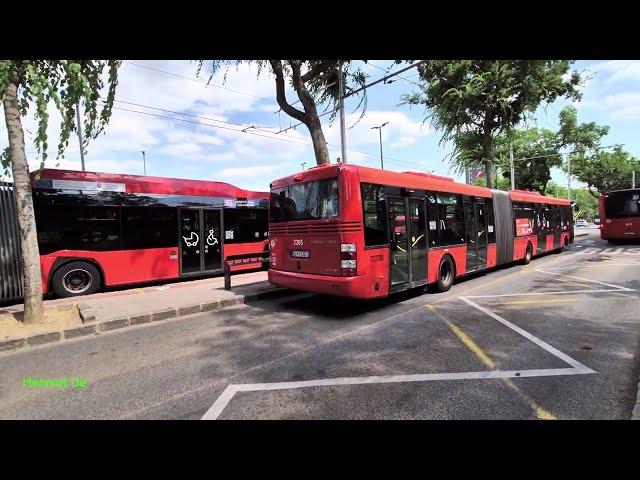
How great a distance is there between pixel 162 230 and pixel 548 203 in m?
16.1

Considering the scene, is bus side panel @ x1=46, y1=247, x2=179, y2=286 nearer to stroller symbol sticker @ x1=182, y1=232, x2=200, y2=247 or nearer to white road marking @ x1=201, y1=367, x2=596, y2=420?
stroller symbol sticker @ x1=182, y1=232, x2=200, y2=247

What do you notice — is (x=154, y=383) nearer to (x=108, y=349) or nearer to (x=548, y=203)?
(x=108, y=349)

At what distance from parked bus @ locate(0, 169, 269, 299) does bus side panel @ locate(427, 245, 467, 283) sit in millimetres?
5407

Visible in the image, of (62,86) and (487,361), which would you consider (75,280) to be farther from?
(487,361)

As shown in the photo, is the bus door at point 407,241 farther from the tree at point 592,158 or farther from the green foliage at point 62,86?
the tree at point 592,158

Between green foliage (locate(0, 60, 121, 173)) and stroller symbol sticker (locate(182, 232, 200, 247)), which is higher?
green foliage (locate(0, 60, 121, 173))

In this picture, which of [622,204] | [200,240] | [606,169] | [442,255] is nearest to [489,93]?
[622,204]

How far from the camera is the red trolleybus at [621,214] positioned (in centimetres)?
2094

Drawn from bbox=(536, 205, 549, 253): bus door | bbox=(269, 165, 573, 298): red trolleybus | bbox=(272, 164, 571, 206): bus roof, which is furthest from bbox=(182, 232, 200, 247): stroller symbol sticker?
bbox=(536, 205, 549, 253): bus door

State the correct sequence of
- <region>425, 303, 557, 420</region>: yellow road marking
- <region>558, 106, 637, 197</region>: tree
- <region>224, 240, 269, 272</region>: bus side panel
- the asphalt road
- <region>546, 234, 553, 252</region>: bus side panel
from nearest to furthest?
<region>425, 303, 557, 420</region>: yellow road marking < the asphalt road < <region>224, 240, 269, 272</region>: bus side panel < <region>546, 234, 553, 252</region>: bus side panel < <region>558, 106, 637, 197</region>: tree

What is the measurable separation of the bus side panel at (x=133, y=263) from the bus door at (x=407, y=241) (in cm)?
718

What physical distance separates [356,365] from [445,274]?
5889 mm

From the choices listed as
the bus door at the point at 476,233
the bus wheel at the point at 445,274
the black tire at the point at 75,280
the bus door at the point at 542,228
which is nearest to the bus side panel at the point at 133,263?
the black tire at the point at 75,280

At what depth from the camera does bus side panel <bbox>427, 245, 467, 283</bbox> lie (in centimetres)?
897
